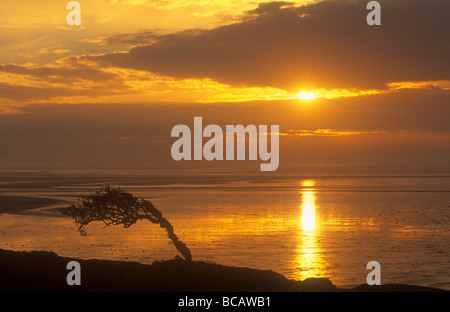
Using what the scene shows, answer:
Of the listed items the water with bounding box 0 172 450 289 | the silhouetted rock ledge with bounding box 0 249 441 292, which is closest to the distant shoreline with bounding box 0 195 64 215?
the water with bounding box 0 172 450 289

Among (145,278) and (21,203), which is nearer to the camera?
(145,278)

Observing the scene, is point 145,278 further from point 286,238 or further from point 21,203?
point 21,203

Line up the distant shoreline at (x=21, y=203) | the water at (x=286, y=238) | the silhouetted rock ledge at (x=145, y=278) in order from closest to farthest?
the silhouetted rock ledge at (x=145, y=278), the water at (x=286, y=238), the distant shoreline at (x=21, y=203)

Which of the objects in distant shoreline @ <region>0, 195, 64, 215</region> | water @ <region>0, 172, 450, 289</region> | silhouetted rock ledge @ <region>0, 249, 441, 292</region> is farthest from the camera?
distant shoreline @ <region>0, 195, 64, 215</region>

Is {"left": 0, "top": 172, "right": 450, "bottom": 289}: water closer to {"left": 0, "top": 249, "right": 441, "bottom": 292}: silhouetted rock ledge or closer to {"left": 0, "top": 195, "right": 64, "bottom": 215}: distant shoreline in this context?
{"left": 0, "top": 195, "right": 64, "bottom": 215}: distant shoreline

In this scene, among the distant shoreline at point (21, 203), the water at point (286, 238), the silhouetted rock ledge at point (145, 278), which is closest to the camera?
the silhouetted rock ledge at point (145, 278)

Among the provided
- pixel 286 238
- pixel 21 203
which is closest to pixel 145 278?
pixel 286 238

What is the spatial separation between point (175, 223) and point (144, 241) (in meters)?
13.8

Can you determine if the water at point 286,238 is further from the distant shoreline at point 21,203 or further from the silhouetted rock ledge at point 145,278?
the silhouetted rock ledge at point 145,278

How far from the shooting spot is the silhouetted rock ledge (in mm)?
26094

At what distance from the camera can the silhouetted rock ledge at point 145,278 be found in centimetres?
2609

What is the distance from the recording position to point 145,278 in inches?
1078

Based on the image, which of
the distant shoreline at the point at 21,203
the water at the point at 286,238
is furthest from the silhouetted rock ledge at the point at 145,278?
the distant shoreline at the point at 21,203
